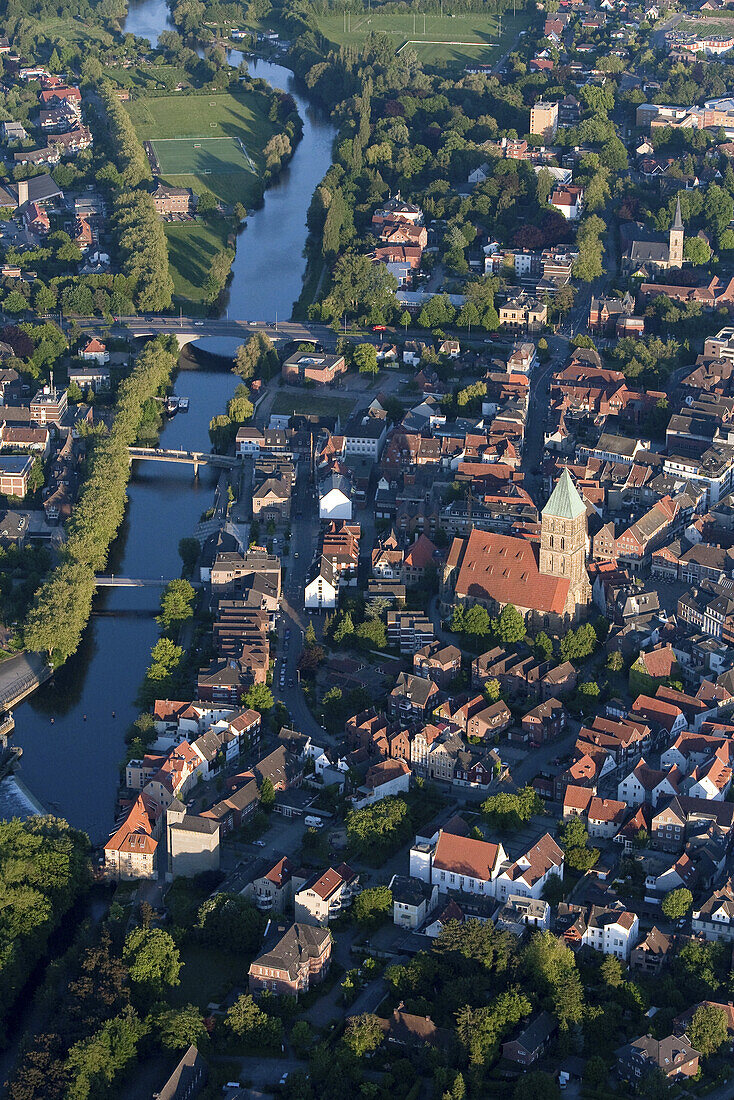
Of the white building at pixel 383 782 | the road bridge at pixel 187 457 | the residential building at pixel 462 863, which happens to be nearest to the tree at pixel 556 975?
the residential building at pixel 462 863

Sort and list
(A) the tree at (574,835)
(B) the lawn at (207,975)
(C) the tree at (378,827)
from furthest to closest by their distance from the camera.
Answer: (C) the tree at (378,827) < (A) the tree at (574,835) < (B) the lawn at (207,975)

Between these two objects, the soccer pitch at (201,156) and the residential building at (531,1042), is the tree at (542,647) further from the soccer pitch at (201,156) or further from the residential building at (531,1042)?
the soccer pitch at (201,156)

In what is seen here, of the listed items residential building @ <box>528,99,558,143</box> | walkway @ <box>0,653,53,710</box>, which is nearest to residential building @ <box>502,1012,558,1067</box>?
walkway @ <box>0,653,53,710</box>

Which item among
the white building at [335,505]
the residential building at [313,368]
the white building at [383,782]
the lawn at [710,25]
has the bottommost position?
the white building at [383,782]

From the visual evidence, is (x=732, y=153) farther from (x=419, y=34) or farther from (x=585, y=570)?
(x=585, y=570)

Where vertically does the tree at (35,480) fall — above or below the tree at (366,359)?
below
